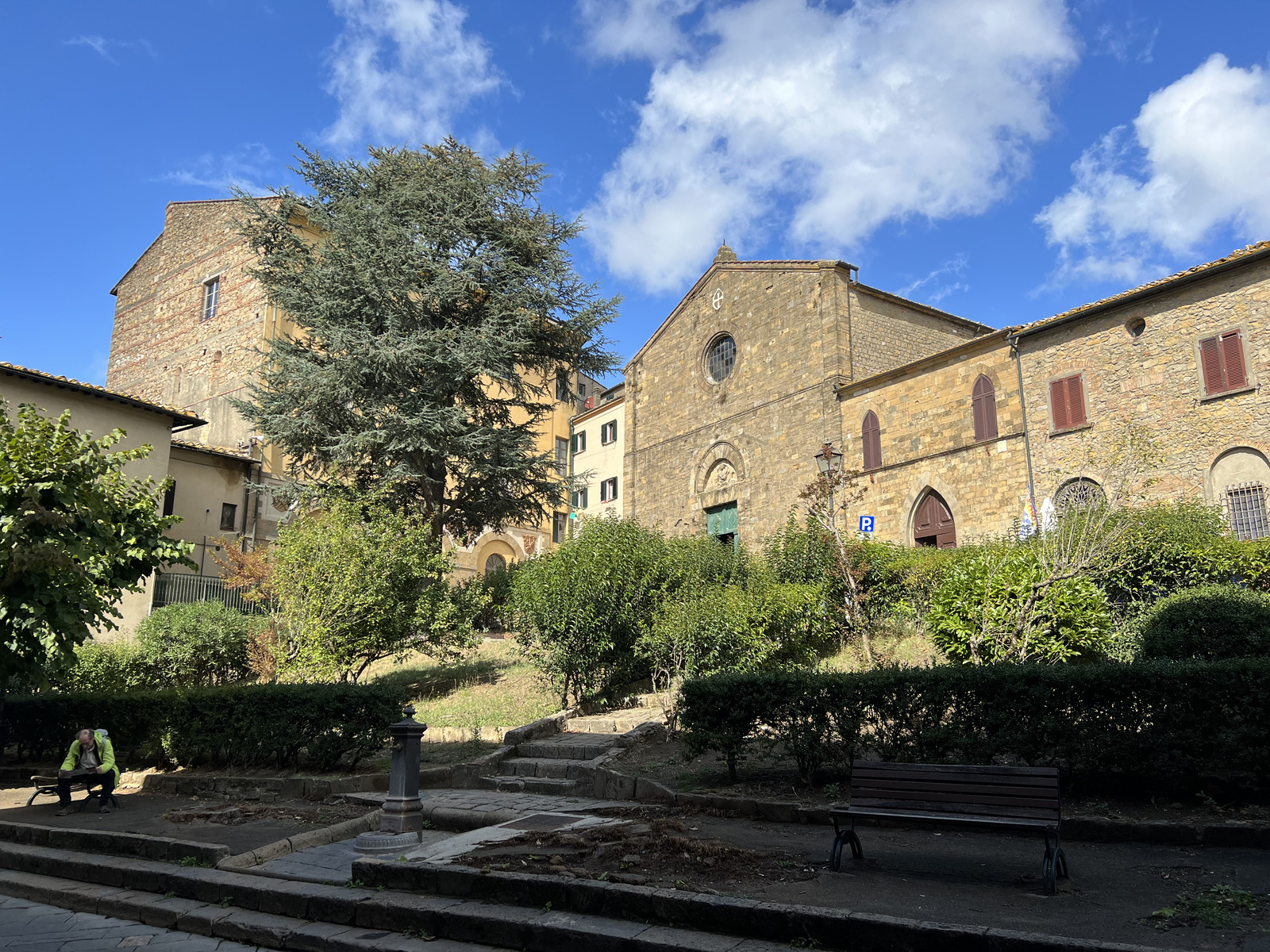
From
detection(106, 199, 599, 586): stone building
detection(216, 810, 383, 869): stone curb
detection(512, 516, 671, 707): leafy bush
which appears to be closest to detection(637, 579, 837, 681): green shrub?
detection(512, 516, 671, 707): leafy bush

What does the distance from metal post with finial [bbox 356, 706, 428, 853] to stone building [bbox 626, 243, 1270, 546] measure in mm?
12741

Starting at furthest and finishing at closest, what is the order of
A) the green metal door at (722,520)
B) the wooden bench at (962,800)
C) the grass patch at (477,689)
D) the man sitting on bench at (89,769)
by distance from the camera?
1. the green metal door at (722,520)
2. the grass patch at (477,689)
3. the man sitting on bench at (89,769)
4. the wooden bench at (962,800)

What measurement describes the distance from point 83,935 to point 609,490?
105 ft

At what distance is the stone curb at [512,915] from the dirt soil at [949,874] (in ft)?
0.67

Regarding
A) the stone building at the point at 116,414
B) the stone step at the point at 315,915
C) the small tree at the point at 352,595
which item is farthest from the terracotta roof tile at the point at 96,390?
the stone step at the point at 315,915

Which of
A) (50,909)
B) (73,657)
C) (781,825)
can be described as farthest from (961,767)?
(73,657)

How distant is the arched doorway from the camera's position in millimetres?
20766

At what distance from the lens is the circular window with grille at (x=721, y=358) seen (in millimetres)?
28750

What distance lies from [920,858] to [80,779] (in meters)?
9.23

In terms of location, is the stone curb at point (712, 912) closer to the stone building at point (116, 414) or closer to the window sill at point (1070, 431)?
the stone building at point (116, 414)

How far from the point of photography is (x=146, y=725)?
1182cm

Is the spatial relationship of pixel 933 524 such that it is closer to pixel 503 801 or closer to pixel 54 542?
pixel 503 801

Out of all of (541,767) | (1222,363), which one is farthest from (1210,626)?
(541,767)

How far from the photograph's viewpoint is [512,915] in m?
5.08
